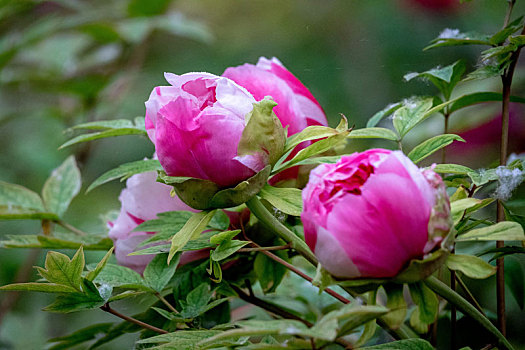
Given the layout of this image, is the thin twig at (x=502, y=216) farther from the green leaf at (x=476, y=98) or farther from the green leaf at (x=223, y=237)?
the green leaf at (x=223, y=237)

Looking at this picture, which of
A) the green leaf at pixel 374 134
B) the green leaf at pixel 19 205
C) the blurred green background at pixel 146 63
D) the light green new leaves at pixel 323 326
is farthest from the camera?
the blurred green background at pixel 146 63

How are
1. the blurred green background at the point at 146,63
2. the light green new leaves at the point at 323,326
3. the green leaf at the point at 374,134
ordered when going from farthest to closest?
the blurred green background at the point at 146,63, the green leaf at the point at 374,134, the light green new leaves at the point at 323,326

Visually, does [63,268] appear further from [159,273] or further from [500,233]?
[500,233]

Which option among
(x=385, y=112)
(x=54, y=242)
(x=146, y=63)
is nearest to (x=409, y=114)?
(x=385, y=112)

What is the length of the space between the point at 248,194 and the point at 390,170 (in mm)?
69

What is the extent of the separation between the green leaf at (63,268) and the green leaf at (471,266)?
0.55 ft

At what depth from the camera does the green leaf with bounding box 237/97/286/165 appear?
0.23 metres

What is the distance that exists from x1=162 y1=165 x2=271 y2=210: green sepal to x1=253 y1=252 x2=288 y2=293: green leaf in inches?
3.2

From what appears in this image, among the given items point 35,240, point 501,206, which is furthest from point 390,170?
point 35,240

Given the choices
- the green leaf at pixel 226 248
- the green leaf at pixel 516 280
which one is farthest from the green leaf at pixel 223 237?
the green leaf at pixel 516 280

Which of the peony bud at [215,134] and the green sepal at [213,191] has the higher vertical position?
the peony bud at [215,134]

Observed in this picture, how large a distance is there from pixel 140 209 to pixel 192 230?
8 cm

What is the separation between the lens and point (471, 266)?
21 centimetres

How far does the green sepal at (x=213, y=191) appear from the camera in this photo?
0.24 m
